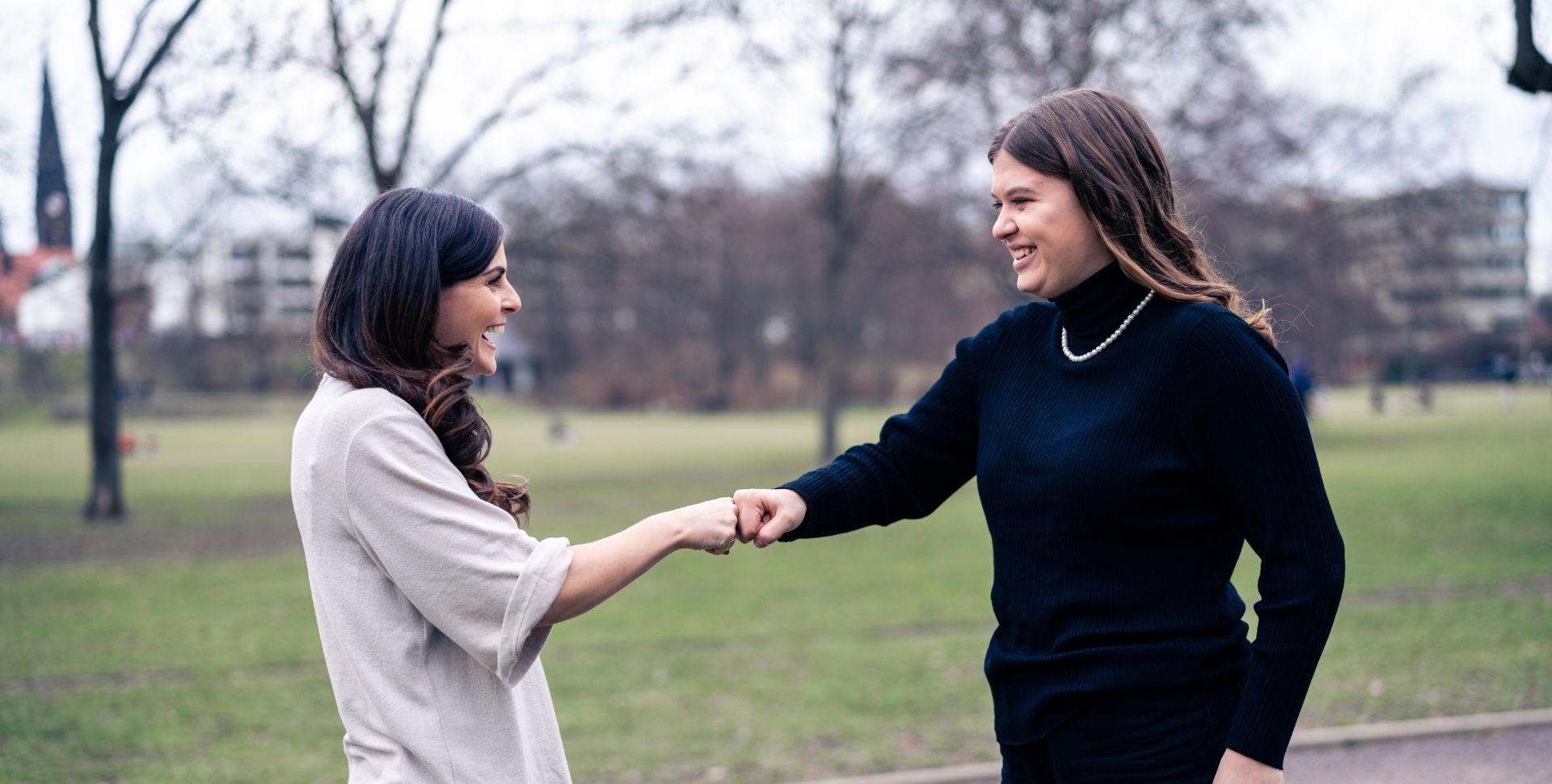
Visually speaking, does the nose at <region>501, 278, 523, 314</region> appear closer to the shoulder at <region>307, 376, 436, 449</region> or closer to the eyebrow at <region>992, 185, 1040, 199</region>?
the shoulder at <region>307, 376, 436, 449</region>

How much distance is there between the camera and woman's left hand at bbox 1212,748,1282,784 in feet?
6.26

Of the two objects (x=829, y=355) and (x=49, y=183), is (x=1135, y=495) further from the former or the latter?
(x=829, y=355)

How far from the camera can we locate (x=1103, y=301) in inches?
87.1

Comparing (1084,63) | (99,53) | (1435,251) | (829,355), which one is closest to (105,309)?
(99,53)

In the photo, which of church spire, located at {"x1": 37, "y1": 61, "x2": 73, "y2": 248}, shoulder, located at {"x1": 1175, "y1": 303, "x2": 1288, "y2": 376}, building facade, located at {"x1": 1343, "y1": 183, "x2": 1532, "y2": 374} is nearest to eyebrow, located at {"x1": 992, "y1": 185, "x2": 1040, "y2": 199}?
shoulder, located at {"x1": 1175, "y1": 303, "x2": 1288, "y2": 376}

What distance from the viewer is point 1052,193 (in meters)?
2.21

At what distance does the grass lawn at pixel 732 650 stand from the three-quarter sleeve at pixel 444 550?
3.72m

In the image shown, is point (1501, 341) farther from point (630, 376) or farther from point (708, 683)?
point (708, 683)

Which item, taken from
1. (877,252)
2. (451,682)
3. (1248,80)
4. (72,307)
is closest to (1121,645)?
(451,682)

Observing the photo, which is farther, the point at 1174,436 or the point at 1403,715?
the point at 1403,715

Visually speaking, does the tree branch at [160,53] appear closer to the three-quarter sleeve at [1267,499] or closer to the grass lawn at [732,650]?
the grass lawn at [732,650]

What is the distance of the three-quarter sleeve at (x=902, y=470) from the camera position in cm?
265

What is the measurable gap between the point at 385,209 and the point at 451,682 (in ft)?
2.77

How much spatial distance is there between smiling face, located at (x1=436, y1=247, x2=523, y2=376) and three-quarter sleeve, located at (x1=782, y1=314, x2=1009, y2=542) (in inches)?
33.1
